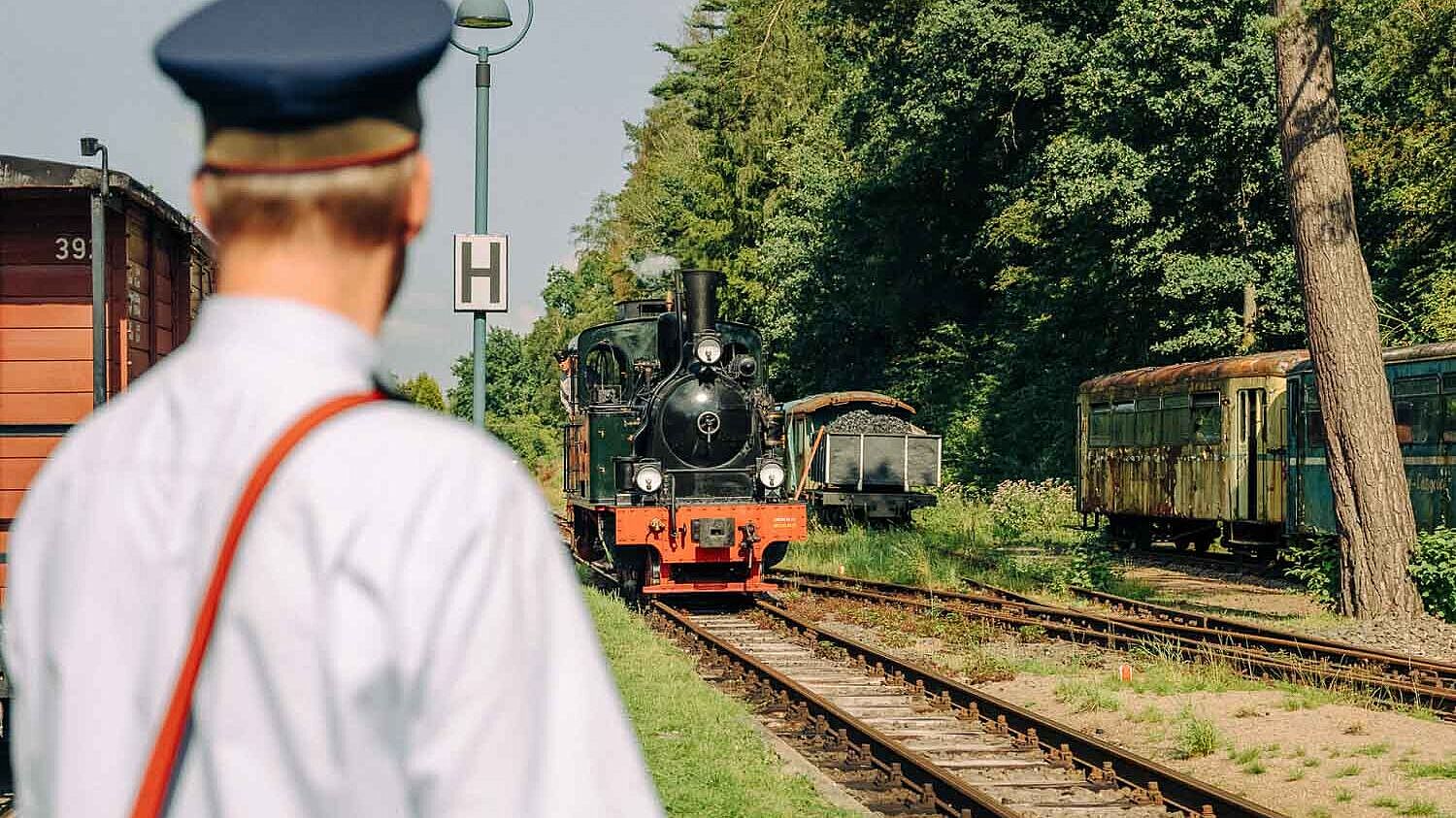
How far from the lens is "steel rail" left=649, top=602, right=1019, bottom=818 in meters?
7.64

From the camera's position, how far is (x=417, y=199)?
5.14 feet

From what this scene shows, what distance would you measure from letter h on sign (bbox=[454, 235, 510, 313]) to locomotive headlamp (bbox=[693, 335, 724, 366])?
599 cm

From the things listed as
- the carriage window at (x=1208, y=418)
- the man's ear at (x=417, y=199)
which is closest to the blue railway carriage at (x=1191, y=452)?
the carriage window at (x=1208, y=418)

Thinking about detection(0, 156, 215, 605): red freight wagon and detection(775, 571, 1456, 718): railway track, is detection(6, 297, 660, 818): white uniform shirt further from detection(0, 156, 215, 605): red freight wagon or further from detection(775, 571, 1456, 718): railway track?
detection(775, 571, 1456, 718): railway track

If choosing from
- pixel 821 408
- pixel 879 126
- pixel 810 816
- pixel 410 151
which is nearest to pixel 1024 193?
pixel 879 126

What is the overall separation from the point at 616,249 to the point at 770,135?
1989cm

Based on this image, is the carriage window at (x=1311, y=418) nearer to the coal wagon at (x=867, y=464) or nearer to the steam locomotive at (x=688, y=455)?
the steam locomotive at (x=688, y=455)

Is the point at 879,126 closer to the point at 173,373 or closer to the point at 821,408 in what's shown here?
the point at 821,408

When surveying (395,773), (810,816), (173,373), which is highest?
(173,373)

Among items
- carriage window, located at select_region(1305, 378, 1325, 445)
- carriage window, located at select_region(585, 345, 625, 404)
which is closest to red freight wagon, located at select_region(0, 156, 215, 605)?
carriage window, located at select_region(585, 345, 625, 404)

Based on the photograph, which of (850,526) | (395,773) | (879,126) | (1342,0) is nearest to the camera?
(395,773)

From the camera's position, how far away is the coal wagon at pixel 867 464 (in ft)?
105

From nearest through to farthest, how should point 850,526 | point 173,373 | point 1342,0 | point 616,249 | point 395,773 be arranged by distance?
1. point 395,773
2. point 173,373
3. point 1342,0
4. point 850,526
5. point 616,249

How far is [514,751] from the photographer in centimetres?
132
